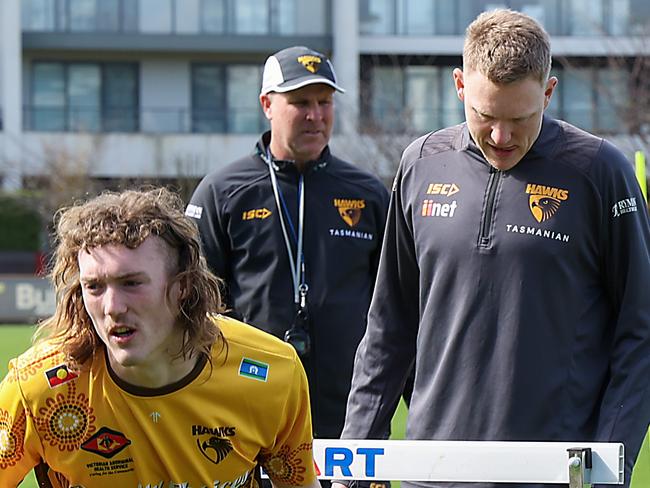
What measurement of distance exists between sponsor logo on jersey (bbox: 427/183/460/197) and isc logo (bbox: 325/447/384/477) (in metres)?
0.80

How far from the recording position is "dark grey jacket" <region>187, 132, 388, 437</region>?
215 inches

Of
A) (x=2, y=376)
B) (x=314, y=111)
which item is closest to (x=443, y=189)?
(x=314, y=111)

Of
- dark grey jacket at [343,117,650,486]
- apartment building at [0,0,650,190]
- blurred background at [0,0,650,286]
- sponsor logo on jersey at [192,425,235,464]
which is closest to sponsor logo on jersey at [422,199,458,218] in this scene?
dark grey jacket at [343,117,650,486]

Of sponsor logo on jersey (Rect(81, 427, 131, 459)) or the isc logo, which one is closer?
sponsor logo on jersey (Rect(81, 427, 131, 459))

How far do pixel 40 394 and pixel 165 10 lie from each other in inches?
1525

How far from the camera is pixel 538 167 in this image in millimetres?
3875

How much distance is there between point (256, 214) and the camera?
5.57 meters

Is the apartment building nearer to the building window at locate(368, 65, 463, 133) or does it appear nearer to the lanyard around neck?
the building window at locate(368, 65, 463, 133)

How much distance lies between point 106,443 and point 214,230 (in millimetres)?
2186

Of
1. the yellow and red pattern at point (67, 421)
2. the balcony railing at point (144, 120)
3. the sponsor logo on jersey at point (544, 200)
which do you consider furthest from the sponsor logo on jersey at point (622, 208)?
the balcony railing at point (144, 120)

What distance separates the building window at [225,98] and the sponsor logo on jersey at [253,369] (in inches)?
1510

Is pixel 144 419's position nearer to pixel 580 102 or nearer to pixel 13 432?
pixel 13 432

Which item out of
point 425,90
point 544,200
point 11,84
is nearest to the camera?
point 544,200

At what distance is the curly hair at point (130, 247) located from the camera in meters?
3.34
